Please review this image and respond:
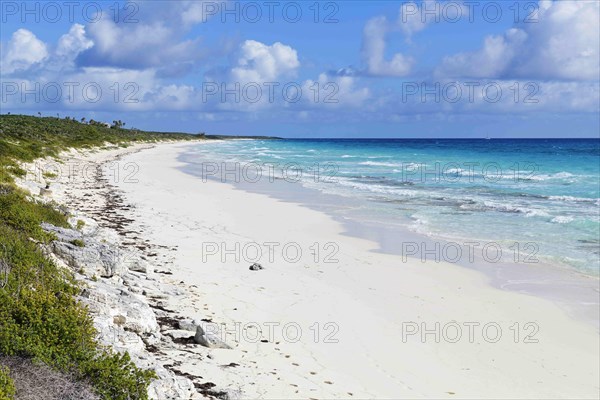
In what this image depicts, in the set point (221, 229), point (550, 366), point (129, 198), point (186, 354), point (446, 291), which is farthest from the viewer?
point (129, 198)

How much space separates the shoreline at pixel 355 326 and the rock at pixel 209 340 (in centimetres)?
13

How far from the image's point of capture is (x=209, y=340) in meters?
8.61

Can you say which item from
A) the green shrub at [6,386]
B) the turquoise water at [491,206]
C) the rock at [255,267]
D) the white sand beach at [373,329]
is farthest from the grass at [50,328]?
the turquoise water at [491,206]

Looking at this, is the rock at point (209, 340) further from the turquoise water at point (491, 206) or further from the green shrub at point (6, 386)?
the turquoise water at point (491, 206)

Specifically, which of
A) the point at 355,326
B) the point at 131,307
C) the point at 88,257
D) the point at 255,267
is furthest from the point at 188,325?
the point at 255,267

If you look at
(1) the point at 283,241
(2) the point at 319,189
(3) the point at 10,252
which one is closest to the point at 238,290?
(3) the point at 10,252

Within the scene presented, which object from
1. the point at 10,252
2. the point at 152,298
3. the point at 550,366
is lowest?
the point at 550,366

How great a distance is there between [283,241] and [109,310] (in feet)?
30.5

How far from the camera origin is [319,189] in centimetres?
3375

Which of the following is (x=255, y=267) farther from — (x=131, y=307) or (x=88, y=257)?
(x=131, y=307)

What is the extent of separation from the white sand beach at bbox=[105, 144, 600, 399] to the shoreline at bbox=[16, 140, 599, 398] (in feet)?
0.07

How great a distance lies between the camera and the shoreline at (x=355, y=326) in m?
7.92

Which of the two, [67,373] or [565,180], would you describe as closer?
[67,373]

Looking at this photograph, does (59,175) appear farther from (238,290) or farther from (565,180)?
(565,180)
